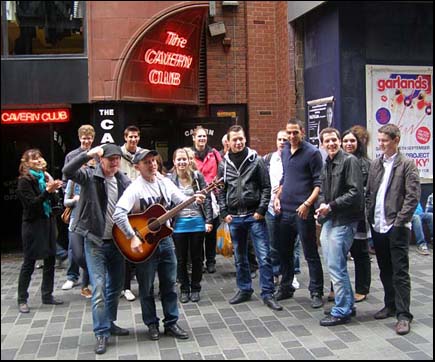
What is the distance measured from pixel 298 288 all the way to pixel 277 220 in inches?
35.6

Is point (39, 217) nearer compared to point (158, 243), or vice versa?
point (158, 243)

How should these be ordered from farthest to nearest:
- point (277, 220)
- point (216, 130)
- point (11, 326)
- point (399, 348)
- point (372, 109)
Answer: point (216, 130) < point (372, 109) < point (277, 220) < point (11, 326) < point (399, 348)

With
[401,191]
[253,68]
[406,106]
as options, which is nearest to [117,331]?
[401,191]

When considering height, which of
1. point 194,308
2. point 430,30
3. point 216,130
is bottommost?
point 194,308

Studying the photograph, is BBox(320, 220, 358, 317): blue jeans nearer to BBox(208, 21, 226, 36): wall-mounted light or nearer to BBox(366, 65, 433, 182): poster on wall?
BBox(366, 65, 433, 182): poster on wall

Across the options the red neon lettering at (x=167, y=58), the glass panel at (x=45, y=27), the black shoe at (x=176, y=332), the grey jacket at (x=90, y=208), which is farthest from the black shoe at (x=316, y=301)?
the glass panel at (x=45, y=27)

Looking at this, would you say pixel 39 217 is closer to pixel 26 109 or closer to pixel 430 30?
pixel 26 109

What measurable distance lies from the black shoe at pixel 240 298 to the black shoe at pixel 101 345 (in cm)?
171

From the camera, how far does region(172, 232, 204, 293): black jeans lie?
6066 millimetres

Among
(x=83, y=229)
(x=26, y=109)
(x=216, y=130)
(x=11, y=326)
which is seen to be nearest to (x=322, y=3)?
(x=216, y=130)

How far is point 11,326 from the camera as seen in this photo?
5156mm

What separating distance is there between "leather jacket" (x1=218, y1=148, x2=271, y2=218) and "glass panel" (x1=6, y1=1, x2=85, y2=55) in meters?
4.05

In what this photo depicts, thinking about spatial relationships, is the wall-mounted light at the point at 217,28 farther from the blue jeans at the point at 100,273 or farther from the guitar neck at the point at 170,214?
the blue jeans at the point at 100,273

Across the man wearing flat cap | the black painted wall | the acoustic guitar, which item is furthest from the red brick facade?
the man wearing flat cap
